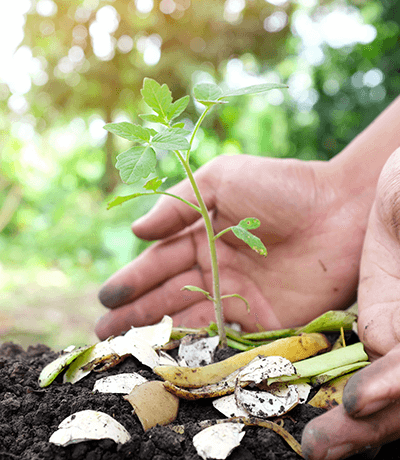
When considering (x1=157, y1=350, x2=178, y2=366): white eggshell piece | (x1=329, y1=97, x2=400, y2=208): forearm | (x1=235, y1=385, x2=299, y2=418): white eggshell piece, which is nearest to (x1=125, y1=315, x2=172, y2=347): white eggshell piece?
(x1=157, y1=350, x2=178, y2=366): white eggshell piece

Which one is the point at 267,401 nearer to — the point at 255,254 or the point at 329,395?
the point at 329,395

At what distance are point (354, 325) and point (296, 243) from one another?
0.33 metres

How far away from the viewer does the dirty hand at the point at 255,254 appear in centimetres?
111

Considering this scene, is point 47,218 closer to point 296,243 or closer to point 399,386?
point 296,243

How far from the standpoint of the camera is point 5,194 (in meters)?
3.89

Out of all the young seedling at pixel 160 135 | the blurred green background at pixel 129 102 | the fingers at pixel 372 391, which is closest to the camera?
the fingers at pixel 372 391

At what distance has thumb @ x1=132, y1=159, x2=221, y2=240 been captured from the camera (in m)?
1.12

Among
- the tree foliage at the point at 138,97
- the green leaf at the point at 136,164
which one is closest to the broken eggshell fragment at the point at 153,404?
the green leaf at the point at 136,164

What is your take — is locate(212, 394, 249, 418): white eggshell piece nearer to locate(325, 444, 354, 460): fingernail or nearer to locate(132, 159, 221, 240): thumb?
locate(325, 444, 354, 460): fingernail

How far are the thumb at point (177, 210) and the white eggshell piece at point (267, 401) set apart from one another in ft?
1.94

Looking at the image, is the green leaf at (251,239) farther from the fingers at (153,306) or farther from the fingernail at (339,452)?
the fingers at (153,306)

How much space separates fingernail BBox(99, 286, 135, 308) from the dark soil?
37 cm

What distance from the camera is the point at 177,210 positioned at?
1.12 m

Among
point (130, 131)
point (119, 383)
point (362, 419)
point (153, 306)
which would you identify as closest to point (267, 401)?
point (362, 419)
